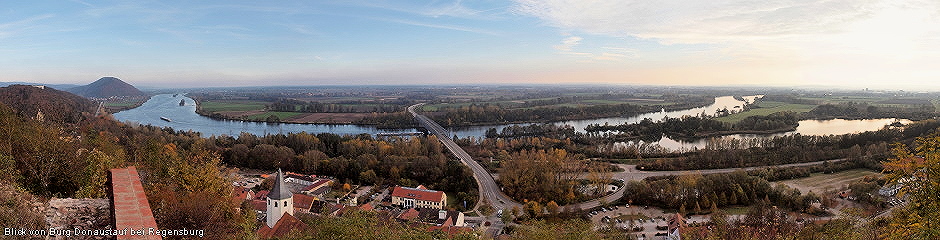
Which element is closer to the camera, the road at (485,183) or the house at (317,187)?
the road at (485,183)

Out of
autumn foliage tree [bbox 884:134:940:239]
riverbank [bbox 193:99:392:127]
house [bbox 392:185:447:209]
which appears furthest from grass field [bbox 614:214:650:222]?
riverbank [bbox 193:99:392:127]

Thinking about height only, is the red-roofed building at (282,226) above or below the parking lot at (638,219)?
above

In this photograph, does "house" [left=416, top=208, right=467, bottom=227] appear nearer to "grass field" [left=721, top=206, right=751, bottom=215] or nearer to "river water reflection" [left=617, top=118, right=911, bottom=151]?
"grass field" [left=721, top=206, right=751, bottom=215]

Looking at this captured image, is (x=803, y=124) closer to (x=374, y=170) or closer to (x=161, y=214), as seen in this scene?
(x=374, y=170)

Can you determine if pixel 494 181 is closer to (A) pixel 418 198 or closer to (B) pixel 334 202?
(A) pixel 418 198

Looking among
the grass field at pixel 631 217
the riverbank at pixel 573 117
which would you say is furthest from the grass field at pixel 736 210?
the riverbank at pixel 573 117

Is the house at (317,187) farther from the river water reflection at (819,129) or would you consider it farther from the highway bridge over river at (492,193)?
the river water reflection at (819,129)

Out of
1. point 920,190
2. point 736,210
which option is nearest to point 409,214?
point 736,210

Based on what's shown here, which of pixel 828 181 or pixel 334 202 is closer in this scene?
pixel 334 202
